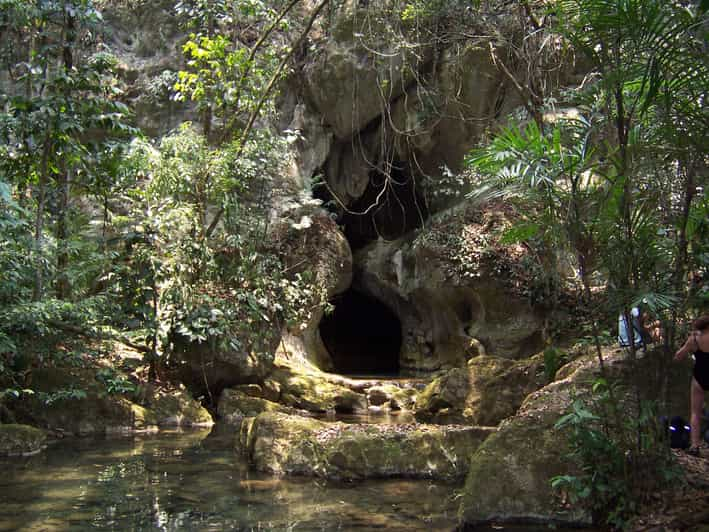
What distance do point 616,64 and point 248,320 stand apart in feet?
24.0

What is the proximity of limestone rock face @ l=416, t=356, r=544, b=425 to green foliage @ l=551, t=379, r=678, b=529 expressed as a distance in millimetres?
4742

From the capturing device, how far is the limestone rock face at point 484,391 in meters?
8.83

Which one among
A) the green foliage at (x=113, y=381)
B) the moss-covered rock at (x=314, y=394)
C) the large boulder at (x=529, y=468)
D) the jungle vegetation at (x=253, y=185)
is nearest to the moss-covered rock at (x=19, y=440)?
the jungle vegetation at (x=253, y=185)

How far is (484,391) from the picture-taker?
9039 mm

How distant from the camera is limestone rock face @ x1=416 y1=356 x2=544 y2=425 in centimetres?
883

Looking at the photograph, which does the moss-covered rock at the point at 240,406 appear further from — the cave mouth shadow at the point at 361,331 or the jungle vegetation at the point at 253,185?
the cave mouth shadow at the point at 361,331

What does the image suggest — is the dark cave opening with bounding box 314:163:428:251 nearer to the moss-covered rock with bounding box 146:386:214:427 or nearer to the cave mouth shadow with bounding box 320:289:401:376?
the cave mouth shadow with bounding box 320:289:401:376

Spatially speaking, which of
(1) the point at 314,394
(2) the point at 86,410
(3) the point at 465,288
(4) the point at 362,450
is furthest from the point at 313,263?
(4) the point at 362,450

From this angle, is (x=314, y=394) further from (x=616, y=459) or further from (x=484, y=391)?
(x=616, y=459)

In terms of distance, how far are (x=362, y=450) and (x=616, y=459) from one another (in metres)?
2.43

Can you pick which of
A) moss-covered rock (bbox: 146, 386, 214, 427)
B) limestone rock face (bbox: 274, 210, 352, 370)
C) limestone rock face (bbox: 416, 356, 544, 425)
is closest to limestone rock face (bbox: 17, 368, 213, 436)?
moss-covered rock (bbox: 146, 386, 214, 427)

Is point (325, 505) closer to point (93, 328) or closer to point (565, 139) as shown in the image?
point (565, 139)

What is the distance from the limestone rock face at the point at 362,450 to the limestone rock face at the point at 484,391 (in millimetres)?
3006

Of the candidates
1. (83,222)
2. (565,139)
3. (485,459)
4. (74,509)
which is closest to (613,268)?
(565,139)
